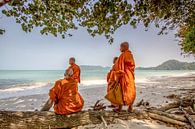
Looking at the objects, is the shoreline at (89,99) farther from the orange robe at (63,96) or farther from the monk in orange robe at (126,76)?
the orange robe at (63,96)

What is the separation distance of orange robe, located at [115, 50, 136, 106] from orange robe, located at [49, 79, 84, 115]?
141 cm

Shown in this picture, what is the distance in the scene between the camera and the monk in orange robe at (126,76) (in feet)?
25.0

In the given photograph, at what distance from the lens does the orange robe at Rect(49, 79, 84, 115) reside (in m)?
7.01

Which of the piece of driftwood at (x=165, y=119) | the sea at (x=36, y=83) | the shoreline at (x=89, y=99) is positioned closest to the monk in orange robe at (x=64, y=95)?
the piece of driftwood at (x=165, y=119)

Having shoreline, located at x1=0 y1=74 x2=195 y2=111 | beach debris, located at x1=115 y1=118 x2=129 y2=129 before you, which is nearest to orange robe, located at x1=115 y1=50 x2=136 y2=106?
beach debris, located at x1=115 y1=118 x2=129 y2=129

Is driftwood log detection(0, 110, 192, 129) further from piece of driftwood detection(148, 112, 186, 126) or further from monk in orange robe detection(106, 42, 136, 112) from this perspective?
monk in orange robe detection(106, 42, 136, 112)

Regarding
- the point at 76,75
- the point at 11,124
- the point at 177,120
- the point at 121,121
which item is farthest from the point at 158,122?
the point at 76,75

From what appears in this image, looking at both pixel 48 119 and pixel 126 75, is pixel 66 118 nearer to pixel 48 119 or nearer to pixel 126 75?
pixel 48 119

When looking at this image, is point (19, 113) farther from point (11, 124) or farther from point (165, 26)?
point (165, 26)

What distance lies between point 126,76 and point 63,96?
1.93 meters

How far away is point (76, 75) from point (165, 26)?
4461mm

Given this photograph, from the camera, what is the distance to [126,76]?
7684mm

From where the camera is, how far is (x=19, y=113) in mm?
6836

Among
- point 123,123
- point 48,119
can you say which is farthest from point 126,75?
point 48,119
